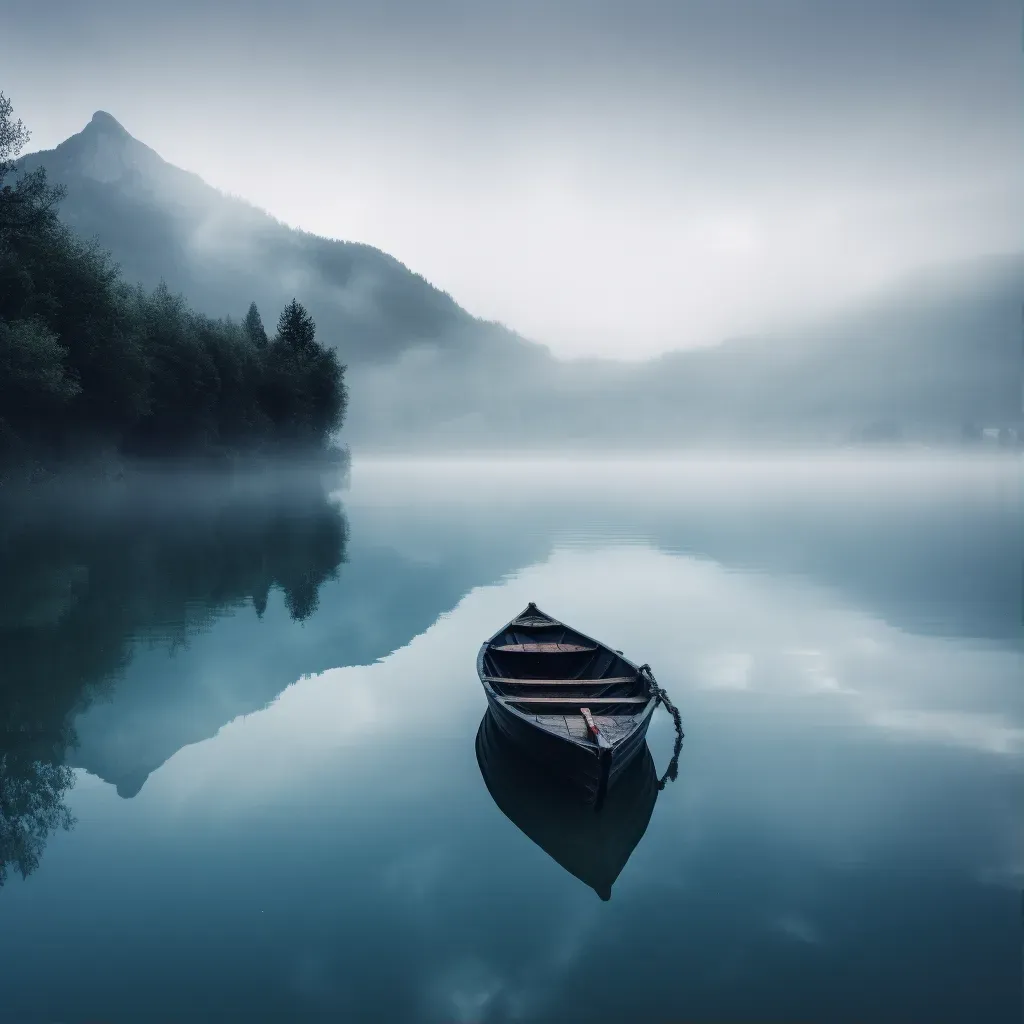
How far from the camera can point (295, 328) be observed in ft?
343

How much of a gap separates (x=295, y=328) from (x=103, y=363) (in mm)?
52600

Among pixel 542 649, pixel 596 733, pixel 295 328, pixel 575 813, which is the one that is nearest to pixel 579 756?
pixel 596 733

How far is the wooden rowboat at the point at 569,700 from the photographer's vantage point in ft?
33.7

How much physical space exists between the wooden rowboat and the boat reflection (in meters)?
0.56

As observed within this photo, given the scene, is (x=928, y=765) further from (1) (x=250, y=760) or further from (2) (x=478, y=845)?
(1) (x=250, y=760)

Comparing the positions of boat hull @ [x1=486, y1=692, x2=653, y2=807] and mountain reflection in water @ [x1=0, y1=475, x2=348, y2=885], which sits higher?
boat hull @ [x1=486, y1=692, x2=653, y2=807]

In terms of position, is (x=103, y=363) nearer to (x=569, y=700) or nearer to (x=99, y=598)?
(x=99, y=598)

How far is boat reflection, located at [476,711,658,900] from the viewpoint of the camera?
32.8 feet

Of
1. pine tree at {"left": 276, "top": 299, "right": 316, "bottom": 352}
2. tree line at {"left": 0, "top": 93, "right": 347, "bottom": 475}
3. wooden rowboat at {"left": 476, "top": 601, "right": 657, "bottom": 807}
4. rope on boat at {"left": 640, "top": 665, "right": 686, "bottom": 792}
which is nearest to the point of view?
wooden rowboat at {"left": 476, "top": 601, "right": 657, "bottom": 807}

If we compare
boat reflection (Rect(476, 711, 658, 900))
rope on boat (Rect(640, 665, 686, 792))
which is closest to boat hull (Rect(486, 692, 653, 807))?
boat reflection (Rect(476, 711, 658, 900))

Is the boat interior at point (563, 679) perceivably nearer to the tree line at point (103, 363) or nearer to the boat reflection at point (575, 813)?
the boat reflection at point (575, 813)

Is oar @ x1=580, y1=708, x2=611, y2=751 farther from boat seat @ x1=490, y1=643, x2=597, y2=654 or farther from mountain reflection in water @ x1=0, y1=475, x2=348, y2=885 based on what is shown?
mountain reflection in water @ x1=0, y1=475, x2=348, y2=885

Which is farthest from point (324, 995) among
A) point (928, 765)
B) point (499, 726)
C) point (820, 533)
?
point (820, 533)

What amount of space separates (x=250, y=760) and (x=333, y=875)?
492 cm
